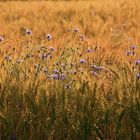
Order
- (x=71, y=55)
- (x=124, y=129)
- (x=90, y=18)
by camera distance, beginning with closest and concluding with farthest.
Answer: (x=124, y=129) → (x=71, y=55) → (x=90, y=18)

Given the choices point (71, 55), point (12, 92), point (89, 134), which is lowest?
point (89, 134)

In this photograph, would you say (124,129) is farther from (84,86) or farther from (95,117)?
(84,86)

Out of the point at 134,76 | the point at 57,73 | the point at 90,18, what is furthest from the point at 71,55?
the point at 90,18

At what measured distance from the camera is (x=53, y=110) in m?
2.01

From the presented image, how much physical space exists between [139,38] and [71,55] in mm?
1878

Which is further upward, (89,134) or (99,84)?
(99,84)

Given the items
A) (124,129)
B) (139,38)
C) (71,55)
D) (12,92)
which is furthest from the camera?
(139,38)

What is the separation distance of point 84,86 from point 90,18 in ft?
12.9

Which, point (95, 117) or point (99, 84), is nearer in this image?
point (95, 117)

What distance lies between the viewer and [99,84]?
2162 millimetres

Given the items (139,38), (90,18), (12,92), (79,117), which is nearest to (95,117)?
(79,117)

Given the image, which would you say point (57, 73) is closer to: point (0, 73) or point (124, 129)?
point (0, 73)

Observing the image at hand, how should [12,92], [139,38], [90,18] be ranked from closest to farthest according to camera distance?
[12,92], [139,38], [90,18]

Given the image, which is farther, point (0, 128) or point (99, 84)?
point (99, 84)
